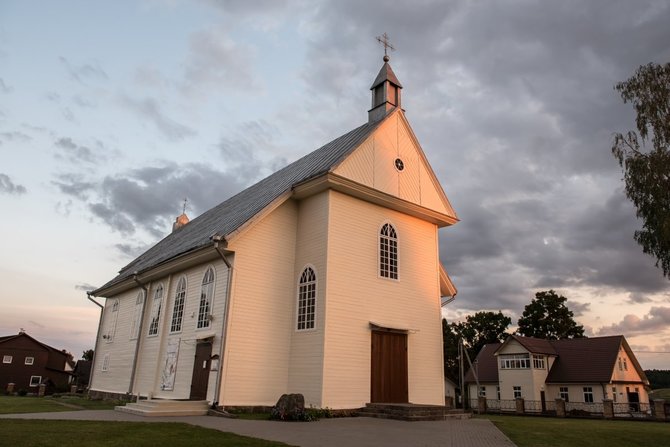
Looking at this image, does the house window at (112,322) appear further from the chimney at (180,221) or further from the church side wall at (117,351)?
the chimney at (180,221)

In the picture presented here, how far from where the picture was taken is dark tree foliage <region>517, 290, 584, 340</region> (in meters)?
64.7

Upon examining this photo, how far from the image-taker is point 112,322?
27.8 m

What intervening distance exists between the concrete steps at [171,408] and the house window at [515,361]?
38990mm

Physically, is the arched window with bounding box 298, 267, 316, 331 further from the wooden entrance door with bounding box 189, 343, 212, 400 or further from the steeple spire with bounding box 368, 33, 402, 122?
the steeple spire with bounding box 368, 33, 402, 122

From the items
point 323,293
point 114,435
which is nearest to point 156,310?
point 323,293

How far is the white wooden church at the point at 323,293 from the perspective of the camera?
1627cm

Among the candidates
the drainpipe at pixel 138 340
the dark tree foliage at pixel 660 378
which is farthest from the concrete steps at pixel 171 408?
the dark tree foliage at pixel 660 378

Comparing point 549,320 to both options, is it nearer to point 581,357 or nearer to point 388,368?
point 581,357

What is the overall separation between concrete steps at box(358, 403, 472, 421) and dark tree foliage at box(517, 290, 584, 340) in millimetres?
54674

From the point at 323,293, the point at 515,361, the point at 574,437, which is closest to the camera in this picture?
the point at 574,437

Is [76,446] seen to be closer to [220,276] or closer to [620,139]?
[220,276]

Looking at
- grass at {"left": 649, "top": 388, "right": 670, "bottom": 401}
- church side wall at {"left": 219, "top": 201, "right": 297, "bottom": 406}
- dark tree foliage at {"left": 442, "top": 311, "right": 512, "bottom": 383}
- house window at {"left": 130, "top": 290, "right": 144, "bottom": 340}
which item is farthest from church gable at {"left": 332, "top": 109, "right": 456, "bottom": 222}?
dark tree foliage at {"left": 442, "top": 311, "right": 512, "bottom": 383}

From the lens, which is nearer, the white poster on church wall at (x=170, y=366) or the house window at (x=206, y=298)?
the house window at (x=206, y=298)

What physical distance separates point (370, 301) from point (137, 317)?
12599mm
